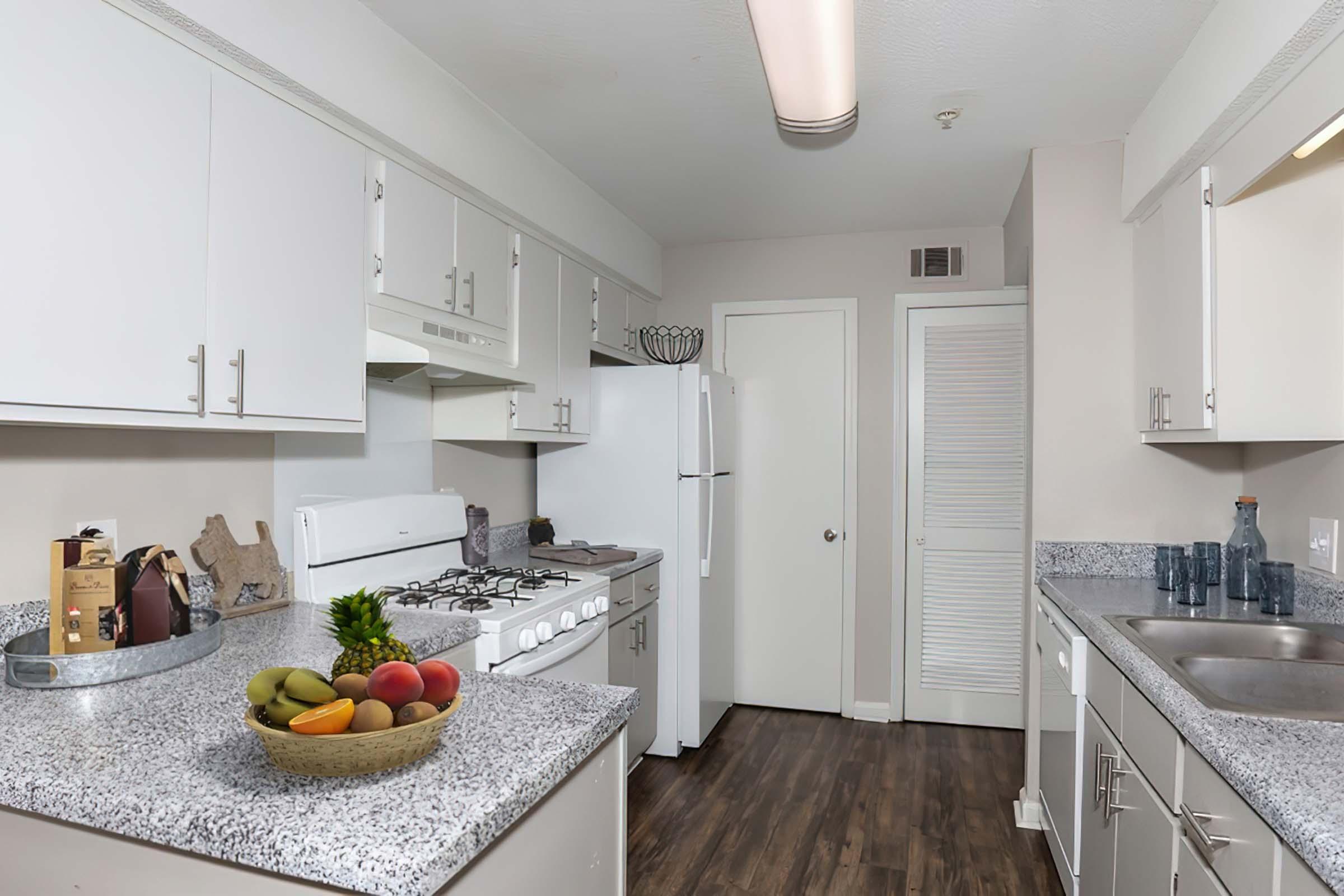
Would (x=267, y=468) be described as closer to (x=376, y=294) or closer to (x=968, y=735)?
(x=376, y=294)

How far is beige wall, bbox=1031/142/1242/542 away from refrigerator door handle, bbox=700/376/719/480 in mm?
1357

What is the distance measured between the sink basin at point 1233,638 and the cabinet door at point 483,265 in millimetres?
2093

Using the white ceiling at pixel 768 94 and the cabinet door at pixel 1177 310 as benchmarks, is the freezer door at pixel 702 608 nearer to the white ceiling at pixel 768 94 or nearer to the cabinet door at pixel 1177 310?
the white ceiling at pixel 768 94

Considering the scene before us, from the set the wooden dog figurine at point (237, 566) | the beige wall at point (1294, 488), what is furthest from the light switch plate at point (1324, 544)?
the wooden dog figurine at point (237, 566)

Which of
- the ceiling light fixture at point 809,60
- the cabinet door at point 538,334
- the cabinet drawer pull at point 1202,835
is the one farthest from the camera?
the cabinet door at point 538,334

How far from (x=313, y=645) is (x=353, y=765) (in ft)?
2.90

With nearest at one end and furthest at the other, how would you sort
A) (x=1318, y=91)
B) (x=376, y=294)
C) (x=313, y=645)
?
1. (x=1318, y=91)
2. (x=313, y=645)
3. (x=376, y=294)

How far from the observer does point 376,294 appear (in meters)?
2.26

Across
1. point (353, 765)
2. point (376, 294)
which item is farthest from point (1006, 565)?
point (353, 765)

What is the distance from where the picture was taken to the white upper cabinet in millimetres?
4273

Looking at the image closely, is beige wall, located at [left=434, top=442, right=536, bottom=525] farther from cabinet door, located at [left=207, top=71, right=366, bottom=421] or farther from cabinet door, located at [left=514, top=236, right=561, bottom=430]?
cabinet door, located at [left=207, top=71, right=366, bottom=421]

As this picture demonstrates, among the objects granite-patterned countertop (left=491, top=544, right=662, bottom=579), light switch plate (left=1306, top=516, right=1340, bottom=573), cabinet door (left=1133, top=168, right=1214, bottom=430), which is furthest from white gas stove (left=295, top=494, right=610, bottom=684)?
light switch plate (left=1306, top=516, right=1340, bottom=573)

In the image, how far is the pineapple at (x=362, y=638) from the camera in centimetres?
119

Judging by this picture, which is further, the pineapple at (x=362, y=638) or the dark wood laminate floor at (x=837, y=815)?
the dark wood laminate floor at (x=837, y=815)
